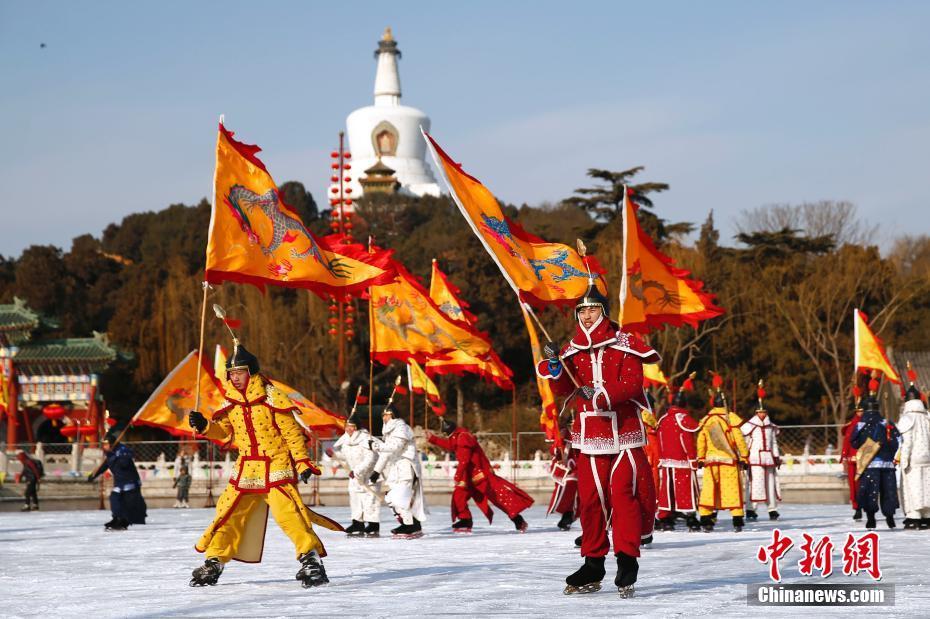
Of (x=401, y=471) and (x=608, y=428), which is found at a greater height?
(x=608, y=428)

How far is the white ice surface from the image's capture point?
820 cm

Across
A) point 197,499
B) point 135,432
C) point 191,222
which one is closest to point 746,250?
point 135,432

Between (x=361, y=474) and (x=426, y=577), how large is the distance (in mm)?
6670

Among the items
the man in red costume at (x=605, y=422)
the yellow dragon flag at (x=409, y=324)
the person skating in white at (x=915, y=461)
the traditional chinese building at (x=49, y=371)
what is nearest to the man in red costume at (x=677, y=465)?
the person skating in white at (x=915, y=461)

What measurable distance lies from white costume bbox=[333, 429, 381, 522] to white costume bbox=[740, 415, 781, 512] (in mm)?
5744

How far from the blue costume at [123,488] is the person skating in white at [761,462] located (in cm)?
834

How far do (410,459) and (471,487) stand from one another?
0.94 m

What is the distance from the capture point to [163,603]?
8.73 meters

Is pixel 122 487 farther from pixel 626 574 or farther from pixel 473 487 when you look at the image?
pixel 626 574

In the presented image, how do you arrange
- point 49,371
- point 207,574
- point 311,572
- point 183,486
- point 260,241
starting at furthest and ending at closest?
point 49,371
point 183,486
point 260,241
point 207,574
point 311,572

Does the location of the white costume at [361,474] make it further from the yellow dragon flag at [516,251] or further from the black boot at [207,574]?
the black boot at [207,574]

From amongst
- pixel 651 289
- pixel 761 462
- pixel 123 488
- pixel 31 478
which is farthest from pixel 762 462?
pixel 31 478

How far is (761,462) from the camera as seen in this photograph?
19812 millimetres

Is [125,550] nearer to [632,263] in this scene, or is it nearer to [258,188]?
[258,188]
